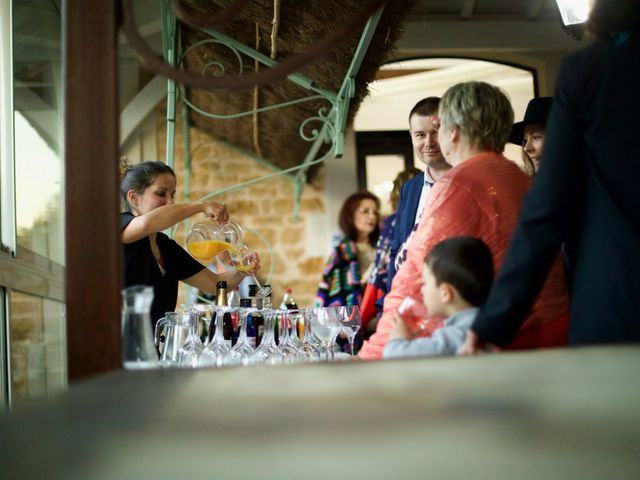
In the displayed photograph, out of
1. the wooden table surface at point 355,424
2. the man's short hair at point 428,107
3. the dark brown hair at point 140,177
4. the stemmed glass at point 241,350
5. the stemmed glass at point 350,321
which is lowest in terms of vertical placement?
the wooden table surface at point 355,424

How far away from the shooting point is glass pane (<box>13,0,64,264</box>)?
4195 mm

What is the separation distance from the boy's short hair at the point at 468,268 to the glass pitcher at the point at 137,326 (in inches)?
19.4

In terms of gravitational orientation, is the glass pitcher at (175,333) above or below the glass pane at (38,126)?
below

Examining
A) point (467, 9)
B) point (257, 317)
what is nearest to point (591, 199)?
point (257, 317)

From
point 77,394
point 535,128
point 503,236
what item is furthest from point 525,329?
point 535,128

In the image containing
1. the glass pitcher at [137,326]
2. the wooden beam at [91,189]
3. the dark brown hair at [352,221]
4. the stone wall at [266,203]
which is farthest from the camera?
the stone wall at [266,203]

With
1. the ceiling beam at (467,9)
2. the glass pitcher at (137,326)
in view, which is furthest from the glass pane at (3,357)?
the ceiling beam at (467,9)

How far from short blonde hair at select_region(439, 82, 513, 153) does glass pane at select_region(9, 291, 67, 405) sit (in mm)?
2403

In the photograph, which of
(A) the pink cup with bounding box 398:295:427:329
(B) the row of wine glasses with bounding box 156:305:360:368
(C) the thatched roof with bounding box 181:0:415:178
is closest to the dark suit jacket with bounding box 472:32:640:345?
(A) the pink cup with bounding box 398:295:427:329

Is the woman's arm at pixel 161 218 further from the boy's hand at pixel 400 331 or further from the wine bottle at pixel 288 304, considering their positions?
the boy's hand at pixel 400 331

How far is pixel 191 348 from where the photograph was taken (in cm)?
214

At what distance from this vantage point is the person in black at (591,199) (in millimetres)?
1290

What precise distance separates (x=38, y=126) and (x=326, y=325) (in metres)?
2.96

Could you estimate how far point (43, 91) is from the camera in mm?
4801
